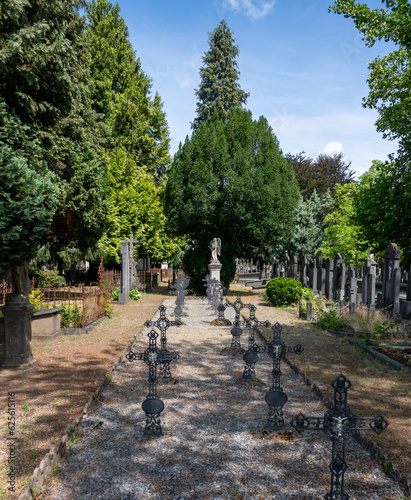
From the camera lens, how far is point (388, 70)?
1407 centimetres

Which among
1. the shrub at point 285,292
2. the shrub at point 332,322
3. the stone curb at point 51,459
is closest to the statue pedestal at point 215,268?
the shrub at point 285,292

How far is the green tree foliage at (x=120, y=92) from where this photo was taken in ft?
101

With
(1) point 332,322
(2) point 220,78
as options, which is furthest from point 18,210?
(2) point 220,78

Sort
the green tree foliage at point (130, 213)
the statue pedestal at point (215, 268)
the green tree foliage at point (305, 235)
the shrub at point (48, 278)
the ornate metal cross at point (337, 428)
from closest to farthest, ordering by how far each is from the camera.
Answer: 1. the ornate metal cross at point (337, 428)
2. the shrub at point (48, 278)
3. the statue pedestal at point (215, 268)
4. the green tree foliage at point (130, 213)
5. the green tree foliage at point (305, 235)

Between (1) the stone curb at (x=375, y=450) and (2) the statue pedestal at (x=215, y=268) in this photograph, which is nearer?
(1) the stone curb at (x=375, y=450)

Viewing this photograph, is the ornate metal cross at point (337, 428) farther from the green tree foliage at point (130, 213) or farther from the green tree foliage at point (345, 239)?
the green tree foliage at point (130, 213)

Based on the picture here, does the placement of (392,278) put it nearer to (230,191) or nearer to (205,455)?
(205,455)

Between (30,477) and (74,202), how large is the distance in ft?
48.1

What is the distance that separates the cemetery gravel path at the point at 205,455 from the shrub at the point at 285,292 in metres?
10.9

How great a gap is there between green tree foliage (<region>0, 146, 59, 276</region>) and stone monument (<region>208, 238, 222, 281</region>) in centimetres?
1549

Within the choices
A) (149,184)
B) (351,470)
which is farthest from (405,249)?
(149,184)

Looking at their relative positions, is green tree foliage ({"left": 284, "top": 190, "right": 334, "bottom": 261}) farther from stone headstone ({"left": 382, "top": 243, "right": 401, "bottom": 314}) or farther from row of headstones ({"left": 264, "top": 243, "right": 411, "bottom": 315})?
stone headstone ({"left": 382, "top": 243, "right": 401, "bottom": 314})

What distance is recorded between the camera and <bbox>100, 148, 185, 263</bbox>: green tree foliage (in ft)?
81.6

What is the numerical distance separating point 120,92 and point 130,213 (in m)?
13.4
